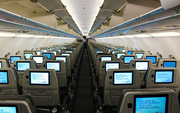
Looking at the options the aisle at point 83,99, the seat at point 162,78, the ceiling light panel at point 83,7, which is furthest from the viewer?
the ceiling light panel at point 83,7

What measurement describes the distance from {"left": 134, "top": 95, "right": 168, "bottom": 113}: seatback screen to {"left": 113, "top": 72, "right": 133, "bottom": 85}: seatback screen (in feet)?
5.84

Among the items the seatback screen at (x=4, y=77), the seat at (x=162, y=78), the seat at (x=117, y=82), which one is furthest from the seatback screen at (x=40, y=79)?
the seat at (x=162, y=78)

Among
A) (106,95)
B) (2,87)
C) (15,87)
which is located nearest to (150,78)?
(106,95)

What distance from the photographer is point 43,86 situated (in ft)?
13.3

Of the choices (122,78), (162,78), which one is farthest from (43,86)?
(162,78)

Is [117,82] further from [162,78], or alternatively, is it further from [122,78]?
[162,78]

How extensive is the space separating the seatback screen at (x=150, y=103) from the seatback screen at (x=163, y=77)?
2.11 meters

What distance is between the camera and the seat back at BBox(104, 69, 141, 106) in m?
4.02

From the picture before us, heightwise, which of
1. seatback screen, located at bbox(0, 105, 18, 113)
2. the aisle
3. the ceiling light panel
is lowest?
the aisle

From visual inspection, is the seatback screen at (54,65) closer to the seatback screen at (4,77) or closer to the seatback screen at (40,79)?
the seatback screen at (40,79)

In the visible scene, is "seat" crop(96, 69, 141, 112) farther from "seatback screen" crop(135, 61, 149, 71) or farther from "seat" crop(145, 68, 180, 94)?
"seatback screen" crop(135, 61, 149, 71)

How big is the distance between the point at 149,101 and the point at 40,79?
111 inches

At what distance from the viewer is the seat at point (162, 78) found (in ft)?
13.7

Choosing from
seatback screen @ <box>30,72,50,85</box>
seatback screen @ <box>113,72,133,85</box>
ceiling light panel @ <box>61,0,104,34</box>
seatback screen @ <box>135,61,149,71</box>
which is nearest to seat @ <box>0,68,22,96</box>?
seatback screen @ <box>30,72,50,85</box>
